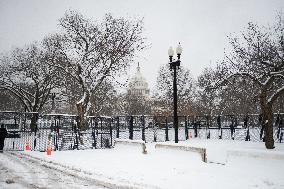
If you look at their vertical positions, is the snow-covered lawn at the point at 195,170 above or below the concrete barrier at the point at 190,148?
below

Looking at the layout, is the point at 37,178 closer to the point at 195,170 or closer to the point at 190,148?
the point at 195,170

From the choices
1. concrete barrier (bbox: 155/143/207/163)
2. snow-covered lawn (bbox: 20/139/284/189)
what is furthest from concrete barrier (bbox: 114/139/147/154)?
snow-covered lawn (bbox: 20/139/284/189)

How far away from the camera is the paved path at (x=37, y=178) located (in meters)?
8.12

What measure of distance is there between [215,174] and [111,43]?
67.4 ft

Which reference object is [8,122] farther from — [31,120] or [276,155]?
[276,155]

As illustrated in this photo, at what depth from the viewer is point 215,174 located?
381 inches

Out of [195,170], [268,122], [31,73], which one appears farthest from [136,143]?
[31,73]

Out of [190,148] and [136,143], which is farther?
[136,143]

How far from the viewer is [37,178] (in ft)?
30.1

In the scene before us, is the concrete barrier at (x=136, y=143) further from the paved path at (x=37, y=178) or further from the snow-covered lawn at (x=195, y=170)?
the paved path at (x=37, y=178)

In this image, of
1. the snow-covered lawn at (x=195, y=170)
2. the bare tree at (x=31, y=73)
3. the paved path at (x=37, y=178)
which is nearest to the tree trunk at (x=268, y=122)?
the snow-covered lawn at (x=195, y=170)

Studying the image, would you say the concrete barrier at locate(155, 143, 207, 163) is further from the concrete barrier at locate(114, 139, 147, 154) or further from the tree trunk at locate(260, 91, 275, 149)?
the tree trunk at locate(260, 91, 275, 149)

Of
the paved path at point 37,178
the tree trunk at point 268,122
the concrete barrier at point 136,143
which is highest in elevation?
the tree trunk at point 268,122

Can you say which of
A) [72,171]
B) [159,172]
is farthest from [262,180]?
[72,171]
